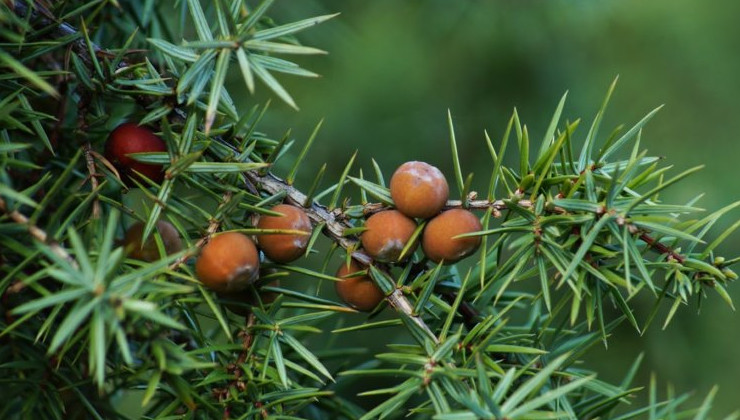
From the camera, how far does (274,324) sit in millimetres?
552

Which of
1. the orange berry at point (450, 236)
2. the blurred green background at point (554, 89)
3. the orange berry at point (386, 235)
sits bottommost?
the blurred green background at point (554, 89)

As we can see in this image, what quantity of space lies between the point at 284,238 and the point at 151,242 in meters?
0.10

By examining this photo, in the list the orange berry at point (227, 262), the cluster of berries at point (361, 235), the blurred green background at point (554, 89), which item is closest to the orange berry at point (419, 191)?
the cluster of berries at point (361, 235)

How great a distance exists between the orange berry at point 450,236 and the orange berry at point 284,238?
89mm

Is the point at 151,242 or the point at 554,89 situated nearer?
the point at 151,242

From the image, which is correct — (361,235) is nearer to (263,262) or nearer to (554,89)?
(263,262)

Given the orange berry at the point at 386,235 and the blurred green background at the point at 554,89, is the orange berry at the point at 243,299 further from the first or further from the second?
the blurred green background at the point at 554,89

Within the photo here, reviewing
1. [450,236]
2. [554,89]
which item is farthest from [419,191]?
[554,89]

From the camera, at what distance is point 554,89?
170cm

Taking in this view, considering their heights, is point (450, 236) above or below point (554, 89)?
above

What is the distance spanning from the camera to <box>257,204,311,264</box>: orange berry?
54 centimetres

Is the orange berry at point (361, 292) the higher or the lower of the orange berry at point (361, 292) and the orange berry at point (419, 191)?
the lower

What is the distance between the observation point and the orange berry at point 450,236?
0.54 metres

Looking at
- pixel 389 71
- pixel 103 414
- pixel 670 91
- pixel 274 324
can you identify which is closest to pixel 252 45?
pixel 274 324
